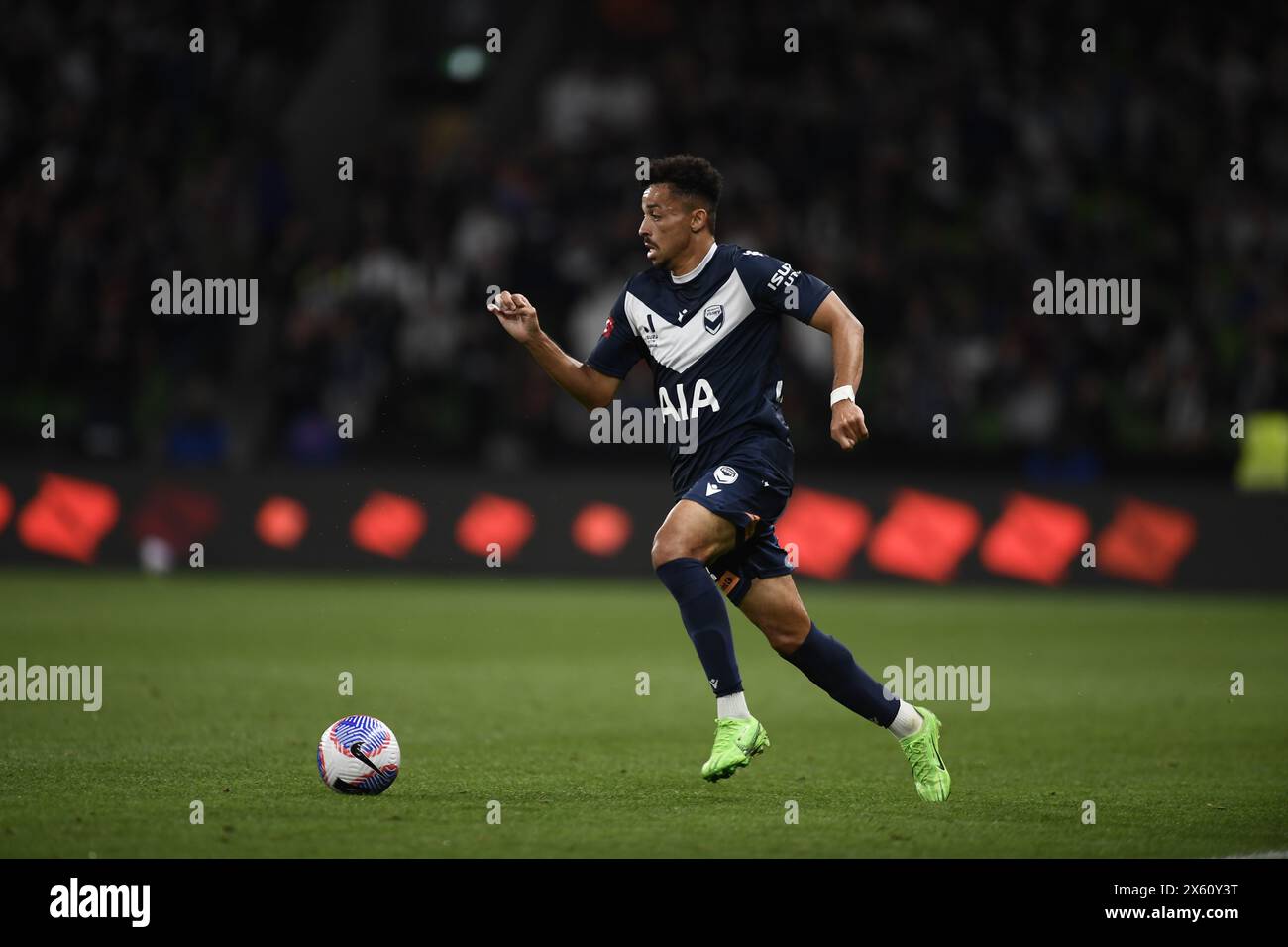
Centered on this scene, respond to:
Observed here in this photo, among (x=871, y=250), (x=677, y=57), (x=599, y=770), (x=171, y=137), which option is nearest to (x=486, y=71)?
(x=677, y=57)

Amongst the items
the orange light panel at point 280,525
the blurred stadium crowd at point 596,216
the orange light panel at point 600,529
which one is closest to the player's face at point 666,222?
the blurred stadium crowd at point 596,216

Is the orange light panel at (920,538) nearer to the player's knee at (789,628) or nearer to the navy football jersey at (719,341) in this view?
the navy football jersey at (719,341)

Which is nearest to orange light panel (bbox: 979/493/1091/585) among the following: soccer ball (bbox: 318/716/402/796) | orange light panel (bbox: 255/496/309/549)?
orange light panel (bbox: 255/496/309/549)

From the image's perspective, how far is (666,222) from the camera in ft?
25.1

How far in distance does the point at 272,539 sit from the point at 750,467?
39.6 ft

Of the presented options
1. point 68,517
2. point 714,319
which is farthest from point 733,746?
point 68,517

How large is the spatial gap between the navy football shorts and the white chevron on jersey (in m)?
0.47

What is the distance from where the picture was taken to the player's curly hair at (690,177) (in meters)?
7.66

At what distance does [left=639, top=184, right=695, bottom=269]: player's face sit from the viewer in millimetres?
7641

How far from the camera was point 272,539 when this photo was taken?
18719mm
